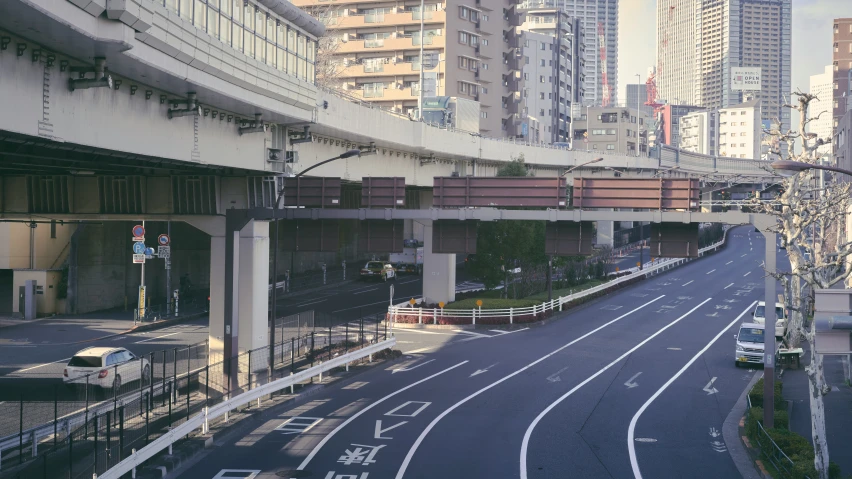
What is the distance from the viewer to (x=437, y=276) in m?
56.5

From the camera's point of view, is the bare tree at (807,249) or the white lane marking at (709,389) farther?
the white lane marking at (709,389)

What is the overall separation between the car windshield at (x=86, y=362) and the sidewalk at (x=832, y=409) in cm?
2399

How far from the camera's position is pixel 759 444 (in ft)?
77.8

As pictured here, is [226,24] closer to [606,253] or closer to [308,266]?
[308,266]

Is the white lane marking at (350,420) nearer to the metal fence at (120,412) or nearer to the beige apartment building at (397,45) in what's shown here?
the metal fence at (120,412)

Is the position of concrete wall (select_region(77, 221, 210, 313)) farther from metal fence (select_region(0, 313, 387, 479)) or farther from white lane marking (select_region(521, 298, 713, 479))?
white lane marking (select_region(521, 298, 713, 479))

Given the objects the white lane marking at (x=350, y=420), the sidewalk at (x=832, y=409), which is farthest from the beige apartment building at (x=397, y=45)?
the sidewalk at (x=832, y=409)

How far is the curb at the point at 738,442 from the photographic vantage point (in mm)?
22225

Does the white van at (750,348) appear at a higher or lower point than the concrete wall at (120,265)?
lower

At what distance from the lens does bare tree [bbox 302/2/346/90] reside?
9776 cm

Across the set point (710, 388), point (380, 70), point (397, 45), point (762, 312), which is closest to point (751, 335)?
point (710, 388)

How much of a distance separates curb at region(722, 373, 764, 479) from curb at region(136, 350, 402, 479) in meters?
13.9

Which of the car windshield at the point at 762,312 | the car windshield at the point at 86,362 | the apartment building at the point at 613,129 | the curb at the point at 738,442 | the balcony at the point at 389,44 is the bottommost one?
the curb at the point at 738,442

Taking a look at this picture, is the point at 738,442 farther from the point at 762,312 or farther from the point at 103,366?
the point at 762,312
